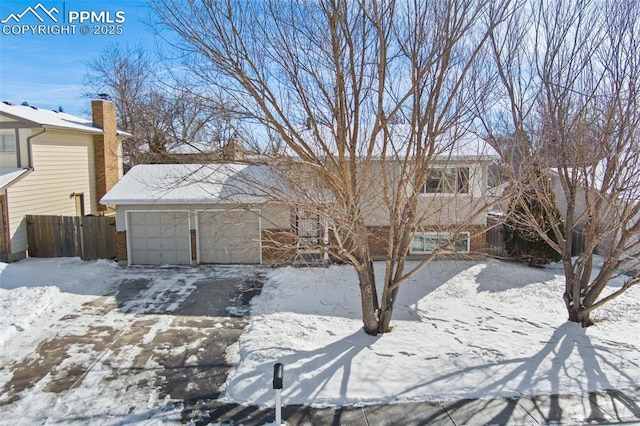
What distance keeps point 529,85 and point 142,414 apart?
9.58m

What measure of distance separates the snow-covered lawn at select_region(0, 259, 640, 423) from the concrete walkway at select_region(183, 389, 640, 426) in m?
0.20

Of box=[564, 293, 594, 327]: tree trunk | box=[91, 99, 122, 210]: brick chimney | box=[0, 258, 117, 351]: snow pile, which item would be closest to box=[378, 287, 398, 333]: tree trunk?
box=[564, 293, 594, 327]: tree trunk

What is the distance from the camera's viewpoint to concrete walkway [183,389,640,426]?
5.70 m

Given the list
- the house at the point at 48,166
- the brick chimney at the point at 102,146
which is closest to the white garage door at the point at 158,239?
the house at the point at 48,166

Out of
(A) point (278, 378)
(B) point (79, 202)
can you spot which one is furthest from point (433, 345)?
(B) point (79, 202)

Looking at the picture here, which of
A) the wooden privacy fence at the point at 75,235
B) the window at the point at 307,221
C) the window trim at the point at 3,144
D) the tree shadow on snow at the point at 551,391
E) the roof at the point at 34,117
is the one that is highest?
the roof at the point at 34,117

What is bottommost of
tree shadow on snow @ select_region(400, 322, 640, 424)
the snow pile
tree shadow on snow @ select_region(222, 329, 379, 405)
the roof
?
tree shadow on snow @ select_region(400, 322, 640, 424)

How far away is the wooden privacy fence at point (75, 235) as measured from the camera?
14.8 m

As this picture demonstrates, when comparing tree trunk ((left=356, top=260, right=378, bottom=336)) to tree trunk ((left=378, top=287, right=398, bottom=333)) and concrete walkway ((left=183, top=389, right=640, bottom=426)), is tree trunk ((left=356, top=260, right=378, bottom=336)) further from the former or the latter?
concrete walkway ((left=183, top=389, right=640, bottom=426))

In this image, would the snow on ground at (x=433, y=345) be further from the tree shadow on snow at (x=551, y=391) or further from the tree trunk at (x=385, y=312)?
the tree trunk at (x=385, y=312)

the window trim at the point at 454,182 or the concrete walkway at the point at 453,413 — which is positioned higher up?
the window trim at the point at 454,182

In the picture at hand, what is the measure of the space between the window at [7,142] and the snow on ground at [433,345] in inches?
401

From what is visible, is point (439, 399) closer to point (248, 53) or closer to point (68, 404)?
point (68, 404)

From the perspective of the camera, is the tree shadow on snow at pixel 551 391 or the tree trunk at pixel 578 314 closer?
the tree shadow on snow at pixel 551 391
